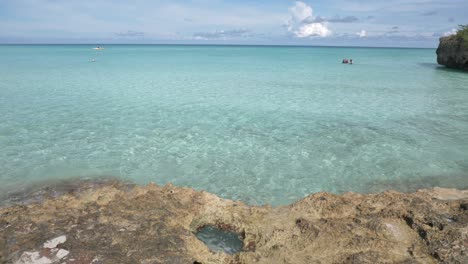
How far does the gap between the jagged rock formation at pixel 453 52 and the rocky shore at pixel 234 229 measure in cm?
3748

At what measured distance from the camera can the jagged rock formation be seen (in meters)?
36.5

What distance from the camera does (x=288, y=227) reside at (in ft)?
19.0

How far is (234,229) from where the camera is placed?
6059 millimetres

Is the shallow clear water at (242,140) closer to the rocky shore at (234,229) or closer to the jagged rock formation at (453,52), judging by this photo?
the rocky shore at (234,229)

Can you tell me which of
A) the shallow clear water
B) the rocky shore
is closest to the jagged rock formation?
the shallow clear water

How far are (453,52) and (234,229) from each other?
42.5 metres

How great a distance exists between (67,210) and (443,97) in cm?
2231

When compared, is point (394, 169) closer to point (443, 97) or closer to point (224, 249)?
point (224, 249)

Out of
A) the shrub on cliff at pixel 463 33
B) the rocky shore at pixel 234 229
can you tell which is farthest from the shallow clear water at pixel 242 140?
the shrub on cliff at pixel 463 33

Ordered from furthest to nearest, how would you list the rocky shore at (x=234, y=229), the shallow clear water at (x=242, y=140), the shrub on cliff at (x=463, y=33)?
the shrub on cliff at (x=463, y=33) → the shallow clear water at (x=242, y=140) → the rocky shore at (x=234, y=229)

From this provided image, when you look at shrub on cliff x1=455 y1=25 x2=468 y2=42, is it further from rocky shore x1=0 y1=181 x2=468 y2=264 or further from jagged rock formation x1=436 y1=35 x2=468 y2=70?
rocky shore x1=0 y1=181 x2=468 y2=264

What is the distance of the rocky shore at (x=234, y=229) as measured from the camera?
16.0 ft

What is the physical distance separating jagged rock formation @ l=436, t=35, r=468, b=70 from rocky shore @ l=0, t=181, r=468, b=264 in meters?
37.5

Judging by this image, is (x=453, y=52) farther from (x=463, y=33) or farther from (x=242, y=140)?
(x=242, y=140)
